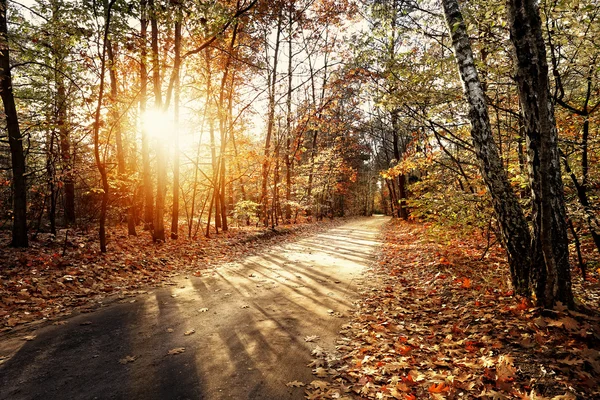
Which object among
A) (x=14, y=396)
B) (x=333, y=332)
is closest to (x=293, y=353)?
(x=333, y=332)

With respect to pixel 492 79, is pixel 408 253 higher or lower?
lower

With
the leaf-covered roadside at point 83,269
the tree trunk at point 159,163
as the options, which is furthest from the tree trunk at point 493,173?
the tree trunk at point 159,163

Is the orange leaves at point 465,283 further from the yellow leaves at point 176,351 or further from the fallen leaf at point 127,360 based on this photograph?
the fallen leaf at point 127,360

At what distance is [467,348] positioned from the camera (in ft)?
13.6

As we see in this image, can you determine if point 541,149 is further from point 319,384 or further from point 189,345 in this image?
point 189,345

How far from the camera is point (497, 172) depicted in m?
5.29

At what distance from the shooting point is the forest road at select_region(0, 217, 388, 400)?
3564mm

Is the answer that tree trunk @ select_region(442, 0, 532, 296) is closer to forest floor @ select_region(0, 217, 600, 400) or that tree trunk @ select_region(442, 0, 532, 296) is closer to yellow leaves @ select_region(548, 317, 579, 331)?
forest floor @ select_region(0, 217, 600, 400)

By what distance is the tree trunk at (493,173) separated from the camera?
510 centimetres

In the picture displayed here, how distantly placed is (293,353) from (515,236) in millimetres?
4089

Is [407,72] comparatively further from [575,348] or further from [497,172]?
[575,348]

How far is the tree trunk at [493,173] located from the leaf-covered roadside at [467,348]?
24.3 inches

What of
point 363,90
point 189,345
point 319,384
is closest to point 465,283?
point 319,384

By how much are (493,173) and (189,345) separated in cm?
568
